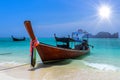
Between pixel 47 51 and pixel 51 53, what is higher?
pixel 47 51

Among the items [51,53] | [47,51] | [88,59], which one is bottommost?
[88,59]

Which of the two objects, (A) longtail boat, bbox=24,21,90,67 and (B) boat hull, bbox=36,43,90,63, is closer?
(A) longtail boat, bbox=24,21,90,67

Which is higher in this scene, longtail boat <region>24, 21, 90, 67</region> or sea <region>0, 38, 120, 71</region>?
longtail boat <region>24, 21, 90, 67</region>

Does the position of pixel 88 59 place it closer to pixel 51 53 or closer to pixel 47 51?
pixel 51 53

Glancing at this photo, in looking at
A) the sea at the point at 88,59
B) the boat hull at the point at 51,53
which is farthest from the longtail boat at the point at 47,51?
the sea at the point at 88,59

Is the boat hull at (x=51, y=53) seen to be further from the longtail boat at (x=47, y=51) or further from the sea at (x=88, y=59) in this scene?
the sea at (x=88, y=59)

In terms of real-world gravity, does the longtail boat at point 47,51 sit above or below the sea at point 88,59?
above

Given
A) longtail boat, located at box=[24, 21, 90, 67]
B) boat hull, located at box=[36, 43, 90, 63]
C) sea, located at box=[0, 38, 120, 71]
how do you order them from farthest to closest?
sea, located at box=[0, 38, 120, 71], boat hull, located at box=[36, 43, 90, 63], longtail boat, located at box=[24, 21, 90, 67]

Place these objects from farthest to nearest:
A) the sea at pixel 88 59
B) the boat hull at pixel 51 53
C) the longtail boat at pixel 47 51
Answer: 1. the sea at pixel 88 59
2. the boat hull at pixel 51 53
3. the longtail boat at pixel 47 51

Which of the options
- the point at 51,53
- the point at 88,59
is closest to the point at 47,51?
the point at 51,53

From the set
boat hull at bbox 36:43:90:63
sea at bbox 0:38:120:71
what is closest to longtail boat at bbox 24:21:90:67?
boat hull at bbox 36:43:90:63

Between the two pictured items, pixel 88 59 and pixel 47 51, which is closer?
pixel 47 51

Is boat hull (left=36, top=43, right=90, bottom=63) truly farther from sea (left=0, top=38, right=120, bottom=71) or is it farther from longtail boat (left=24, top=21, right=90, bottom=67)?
sea (left=0, top=38, right=120, bottom=71)

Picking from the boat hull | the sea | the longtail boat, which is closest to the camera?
the longtail boat
